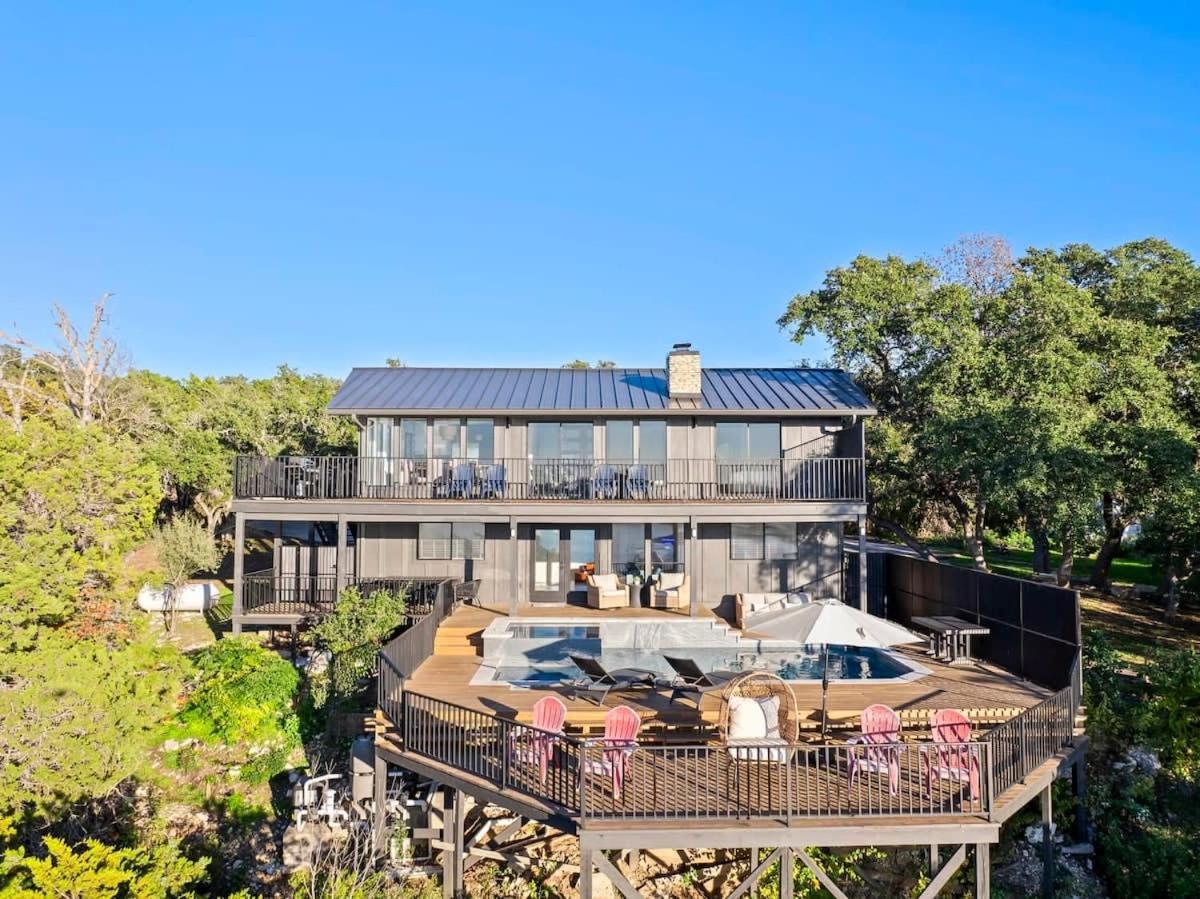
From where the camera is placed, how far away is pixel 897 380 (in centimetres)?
2219

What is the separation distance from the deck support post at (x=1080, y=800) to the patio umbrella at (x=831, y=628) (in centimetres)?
293

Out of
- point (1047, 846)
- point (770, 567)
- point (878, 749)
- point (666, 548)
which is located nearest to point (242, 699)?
point (666, 548)

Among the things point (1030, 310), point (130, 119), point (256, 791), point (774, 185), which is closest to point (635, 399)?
point (1030, 310)

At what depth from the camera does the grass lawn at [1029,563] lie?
88.1ft

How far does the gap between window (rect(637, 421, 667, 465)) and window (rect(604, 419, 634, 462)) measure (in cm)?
25

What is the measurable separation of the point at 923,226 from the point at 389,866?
25186 millimetres

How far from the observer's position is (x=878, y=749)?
845cm

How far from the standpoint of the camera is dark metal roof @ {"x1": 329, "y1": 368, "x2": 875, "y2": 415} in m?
19.1

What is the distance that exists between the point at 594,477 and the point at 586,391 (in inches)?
116

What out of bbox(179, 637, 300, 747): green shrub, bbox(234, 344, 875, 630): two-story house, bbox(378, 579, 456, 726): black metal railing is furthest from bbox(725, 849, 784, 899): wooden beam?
bbox(234, 344, 875, 630): two-story house

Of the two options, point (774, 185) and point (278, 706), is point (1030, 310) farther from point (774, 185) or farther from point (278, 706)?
point (278, 706)

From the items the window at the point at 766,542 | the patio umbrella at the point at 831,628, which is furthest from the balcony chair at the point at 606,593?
the patio umbrella at the point at 831,628

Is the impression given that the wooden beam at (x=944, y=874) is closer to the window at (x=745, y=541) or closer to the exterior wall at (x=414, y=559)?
the window at (x=745, y=541)

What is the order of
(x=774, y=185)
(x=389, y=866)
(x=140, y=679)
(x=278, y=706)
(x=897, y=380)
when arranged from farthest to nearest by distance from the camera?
1. (x=774, y=185)
2. (x=897, y=380)
3. (x=278, y=706)
4. (x=140, y=679)
5. (x=389, y=866)
